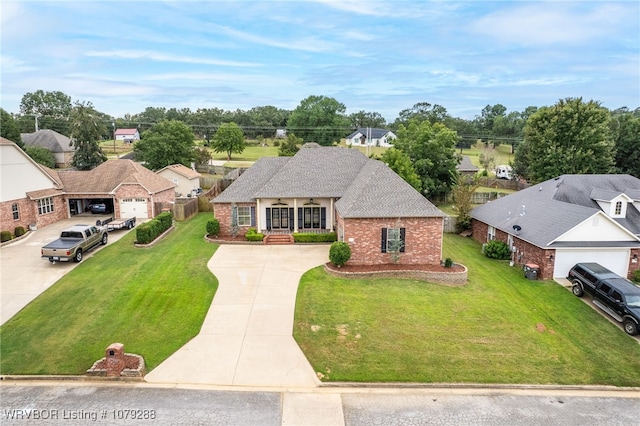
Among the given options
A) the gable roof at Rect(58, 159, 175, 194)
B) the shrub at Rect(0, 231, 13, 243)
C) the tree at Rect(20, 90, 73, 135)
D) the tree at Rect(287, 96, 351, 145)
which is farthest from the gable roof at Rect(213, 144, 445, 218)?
the tree at Rect(20, 90, 73, 135)

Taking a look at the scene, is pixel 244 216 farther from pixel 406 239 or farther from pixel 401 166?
pixel 401 166

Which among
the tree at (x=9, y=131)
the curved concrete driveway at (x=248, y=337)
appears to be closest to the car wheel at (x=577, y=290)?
the curved concrete driveway at (x=248, y=337)

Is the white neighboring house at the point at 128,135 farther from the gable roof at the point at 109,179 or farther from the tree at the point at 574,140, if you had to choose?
the tree at the point at 574,140

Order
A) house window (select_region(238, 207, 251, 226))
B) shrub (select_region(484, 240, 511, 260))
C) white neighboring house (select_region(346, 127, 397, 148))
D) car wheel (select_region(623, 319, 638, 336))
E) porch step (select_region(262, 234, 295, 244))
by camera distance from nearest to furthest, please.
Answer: car wheel (select_region(623, 319, 638, 336)) < shrub (select_region(484, 240, 511, 260)) < porch step (select_region(262, 234, 295, 244)) < house window (select_region(238, 207, 251, 226)) < white neighboring house (select_region(346, 127, 397, 148))

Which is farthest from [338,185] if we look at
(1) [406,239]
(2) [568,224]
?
(2) [568,224]

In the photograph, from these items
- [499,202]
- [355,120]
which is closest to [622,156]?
[499,202]

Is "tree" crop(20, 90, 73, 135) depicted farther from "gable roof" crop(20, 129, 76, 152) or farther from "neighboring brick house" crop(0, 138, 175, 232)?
"neighboring brick house" crop(0, 138, 175, 232)

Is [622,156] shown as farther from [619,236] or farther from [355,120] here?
[355,120]
